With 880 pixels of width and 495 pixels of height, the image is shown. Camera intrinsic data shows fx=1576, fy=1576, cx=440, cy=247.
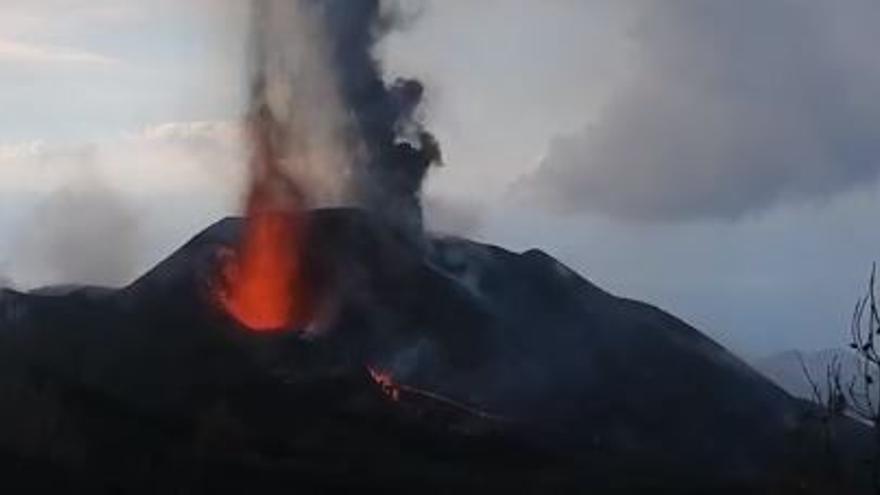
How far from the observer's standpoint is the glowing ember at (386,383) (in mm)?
83375

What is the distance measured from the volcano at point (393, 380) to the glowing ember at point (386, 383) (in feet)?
0.65

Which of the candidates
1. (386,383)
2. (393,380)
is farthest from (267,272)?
(386,383)

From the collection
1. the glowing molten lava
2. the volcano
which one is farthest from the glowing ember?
the glowing molten lava

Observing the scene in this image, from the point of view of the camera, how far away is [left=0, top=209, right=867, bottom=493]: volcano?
67.4 m

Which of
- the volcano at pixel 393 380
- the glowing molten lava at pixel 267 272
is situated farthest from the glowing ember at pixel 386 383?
the glowing molten lava at pixel 267 272

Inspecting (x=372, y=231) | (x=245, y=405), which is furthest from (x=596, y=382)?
(x=245, y=405)

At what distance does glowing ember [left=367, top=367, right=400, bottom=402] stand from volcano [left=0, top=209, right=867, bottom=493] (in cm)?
20

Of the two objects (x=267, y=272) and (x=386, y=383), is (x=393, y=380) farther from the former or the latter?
(x=267, y=272)

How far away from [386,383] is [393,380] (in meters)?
1.60

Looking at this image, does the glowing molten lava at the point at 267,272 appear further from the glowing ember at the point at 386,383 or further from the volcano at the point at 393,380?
the glowing ember at the point at 386,383

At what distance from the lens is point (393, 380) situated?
87312 millimetres

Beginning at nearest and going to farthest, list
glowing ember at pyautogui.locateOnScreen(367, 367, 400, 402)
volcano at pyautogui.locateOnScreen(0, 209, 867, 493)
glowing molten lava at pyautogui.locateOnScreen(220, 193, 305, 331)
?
volcano at pyautogui.locateOnScreen(0, 209, 867, 493), glowing ember at pyautogui.locateOnScreen(367, 367, 400, 402), glowing molten lava at pyautogui.locateOnScreen(220, 193, 305, 331)

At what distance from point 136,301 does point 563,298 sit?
27.2 m

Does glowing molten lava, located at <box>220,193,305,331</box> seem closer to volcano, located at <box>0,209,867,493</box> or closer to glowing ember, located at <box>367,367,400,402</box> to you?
volcano, located at <box>0,209,867,493</box>
